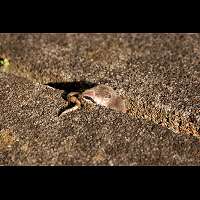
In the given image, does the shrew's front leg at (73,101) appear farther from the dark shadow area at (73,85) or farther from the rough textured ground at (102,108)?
the dark shadow area at (73,85)

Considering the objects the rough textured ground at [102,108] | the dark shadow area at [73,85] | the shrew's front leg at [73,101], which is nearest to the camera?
the rough textured ground at [102,108]

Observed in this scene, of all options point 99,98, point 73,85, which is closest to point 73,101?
point 99,98

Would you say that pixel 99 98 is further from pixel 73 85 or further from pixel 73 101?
pixel 73 85

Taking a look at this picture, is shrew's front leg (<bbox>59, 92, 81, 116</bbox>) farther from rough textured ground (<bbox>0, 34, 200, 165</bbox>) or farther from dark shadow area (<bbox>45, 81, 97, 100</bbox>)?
dark shadow area (<bbox>45, 81, 97, 100</bbox>)

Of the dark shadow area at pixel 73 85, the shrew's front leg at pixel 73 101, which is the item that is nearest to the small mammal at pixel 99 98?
the shrew's front leg at pixel 73 101

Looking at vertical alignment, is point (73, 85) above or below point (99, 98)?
above
